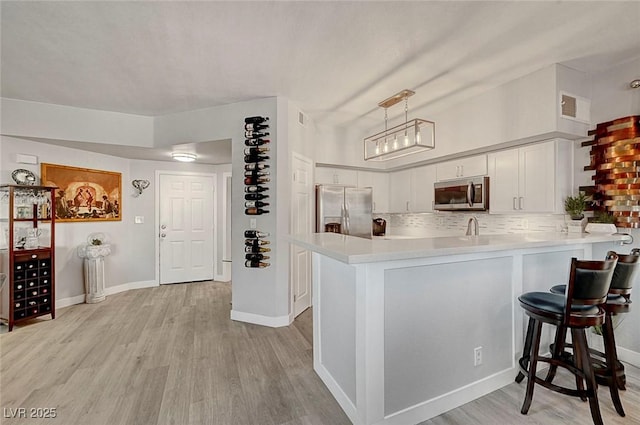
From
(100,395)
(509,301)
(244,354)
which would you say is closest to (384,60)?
(509,301)

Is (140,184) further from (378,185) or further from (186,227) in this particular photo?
(378,185)

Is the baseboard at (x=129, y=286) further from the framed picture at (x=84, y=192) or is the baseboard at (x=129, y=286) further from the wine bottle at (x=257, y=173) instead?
the wine bottle at (x=257, y=173)

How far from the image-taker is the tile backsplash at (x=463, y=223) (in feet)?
11.0

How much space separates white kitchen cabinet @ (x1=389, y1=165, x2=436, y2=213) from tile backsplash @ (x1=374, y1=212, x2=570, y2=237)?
0.42m

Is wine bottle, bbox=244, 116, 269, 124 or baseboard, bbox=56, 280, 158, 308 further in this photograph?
baseboard, bbox=56, 280, 158, 308

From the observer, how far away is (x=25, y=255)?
337 centimetres

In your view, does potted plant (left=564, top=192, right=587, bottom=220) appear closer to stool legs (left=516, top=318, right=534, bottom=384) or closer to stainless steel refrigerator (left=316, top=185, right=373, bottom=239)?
stool legs (left=516, top=318, right=534, bottom=384)

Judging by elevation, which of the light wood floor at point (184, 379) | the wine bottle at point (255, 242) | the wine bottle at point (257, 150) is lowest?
the light wood floor at point (184, 379)

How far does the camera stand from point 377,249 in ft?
5.18

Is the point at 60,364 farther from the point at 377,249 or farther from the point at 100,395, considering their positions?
the point at 377,249

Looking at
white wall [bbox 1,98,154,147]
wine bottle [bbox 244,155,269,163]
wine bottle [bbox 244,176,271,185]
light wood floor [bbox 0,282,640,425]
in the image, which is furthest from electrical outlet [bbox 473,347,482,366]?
white wall [bbox 1,98,154,147]

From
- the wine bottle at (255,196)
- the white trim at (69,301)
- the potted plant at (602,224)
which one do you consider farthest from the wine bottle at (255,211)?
the potted plant at (602,224)

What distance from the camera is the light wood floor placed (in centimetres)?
187

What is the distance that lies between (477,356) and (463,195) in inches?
89.2
